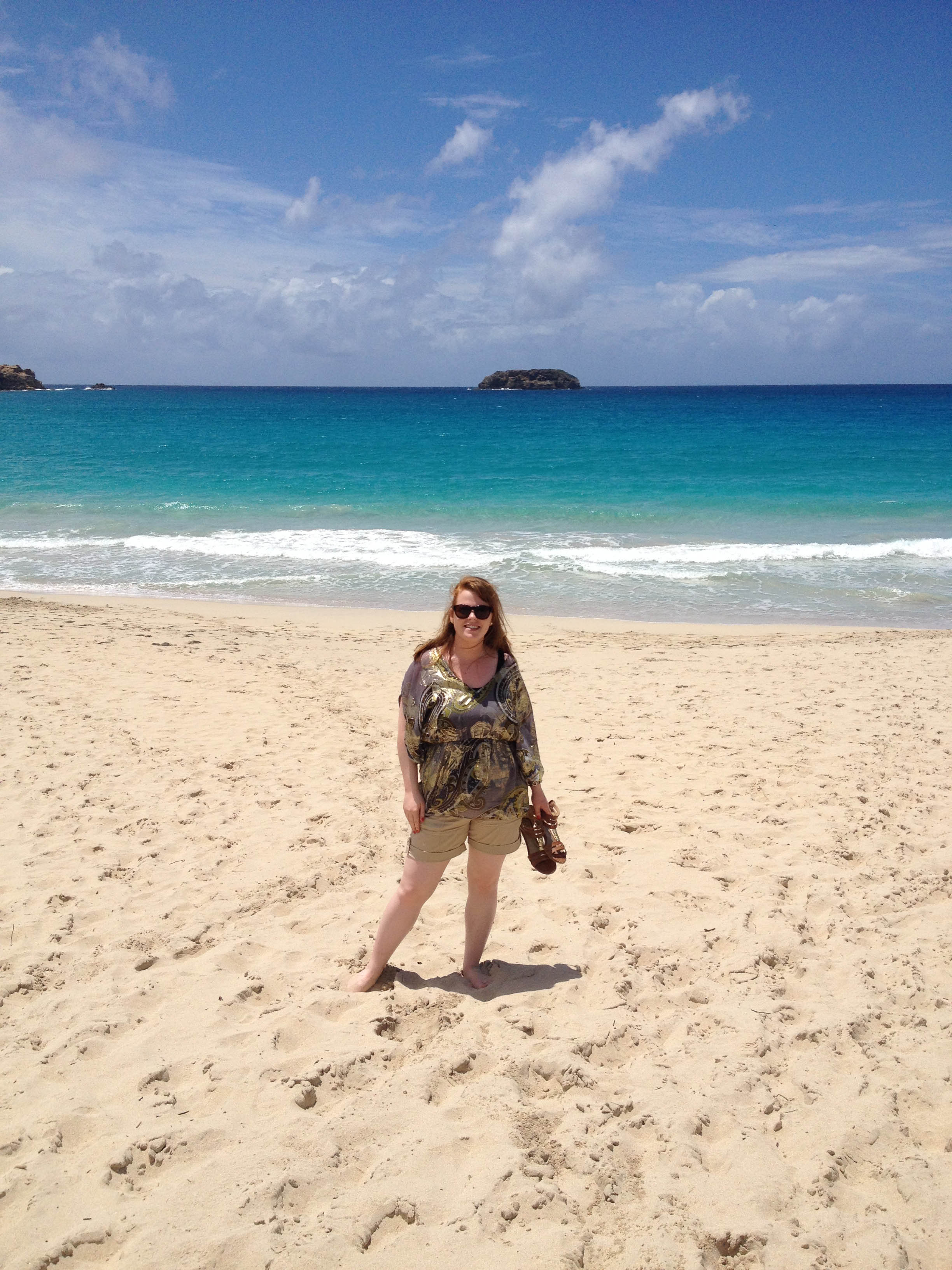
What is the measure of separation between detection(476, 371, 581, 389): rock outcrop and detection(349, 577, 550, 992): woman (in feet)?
468

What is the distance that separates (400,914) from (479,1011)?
52 centimetres

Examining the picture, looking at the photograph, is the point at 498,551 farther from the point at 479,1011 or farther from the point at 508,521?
the point at 479,1011

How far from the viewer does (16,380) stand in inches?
4493

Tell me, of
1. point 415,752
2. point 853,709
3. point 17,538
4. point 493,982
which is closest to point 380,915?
point 493,982

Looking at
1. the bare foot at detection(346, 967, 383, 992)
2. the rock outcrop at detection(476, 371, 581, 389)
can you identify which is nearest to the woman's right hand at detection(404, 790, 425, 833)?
the bare foot at detection(346, 967, 383, 992)

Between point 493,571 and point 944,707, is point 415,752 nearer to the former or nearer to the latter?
point 944,707

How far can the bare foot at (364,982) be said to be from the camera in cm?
360

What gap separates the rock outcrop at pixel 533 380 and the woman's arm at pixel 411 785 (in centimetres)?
14283

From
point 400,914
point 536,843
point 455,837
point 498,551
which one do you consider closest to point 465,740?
point 455,837

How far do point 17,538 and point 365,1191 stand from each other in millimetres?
18001

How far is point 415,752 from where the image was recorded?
3213 mm

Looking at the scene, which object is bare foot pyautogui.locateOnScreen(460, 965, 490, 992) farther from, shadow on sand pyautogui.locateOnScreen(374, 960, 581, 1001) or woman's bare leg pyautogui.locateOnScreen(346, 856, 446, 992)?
woman's bare leg pyautogui.locateOnScreen(346, 856, 446, 992)

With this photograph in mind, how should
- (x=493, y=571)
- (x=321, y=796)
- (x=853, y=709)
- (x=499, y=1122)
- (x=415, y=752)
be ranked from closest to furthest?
(x=499, y=1122)
(x=415, y=752)
(x=321, y=796)
(x=853, y=709)
(x=493, y=571)

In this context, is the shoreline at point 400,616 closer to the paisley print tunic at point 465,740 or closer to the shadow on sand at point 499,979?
the shadow on sand at point 499,979
